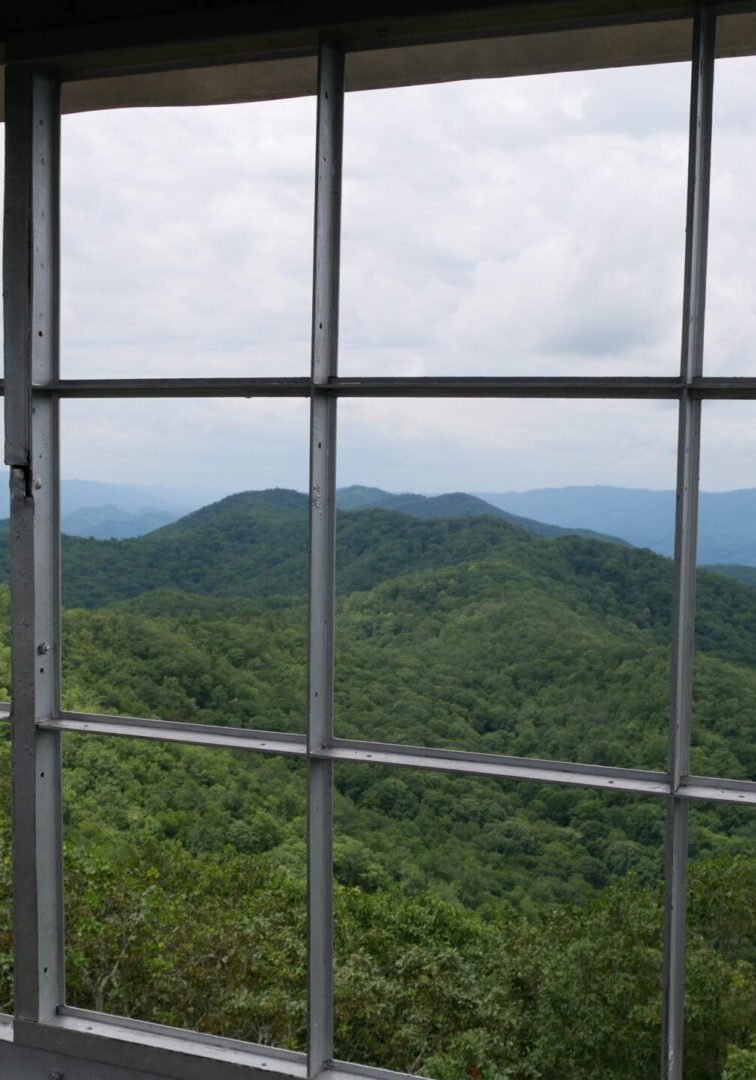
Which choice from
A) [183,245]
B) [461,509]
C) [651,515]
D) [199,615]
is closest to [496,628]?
[461,509]

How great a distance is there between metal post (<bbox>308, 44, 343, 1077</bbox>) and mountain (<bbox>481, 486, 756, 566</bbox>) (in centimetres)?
85

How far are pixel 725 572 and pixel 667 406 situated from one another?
17.4 feet

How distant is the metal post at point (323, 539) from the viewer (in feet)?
7.99

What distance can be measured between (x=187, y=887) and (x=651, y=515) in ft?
29.4

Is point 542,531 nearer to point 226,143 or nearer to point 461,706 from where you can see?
point 461,706

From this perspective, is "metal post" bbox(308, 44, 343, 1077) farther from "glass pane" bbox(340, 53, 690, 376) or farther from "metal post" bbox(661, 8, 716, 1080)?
"glass pane" bbox(340, 53, 690, 376)

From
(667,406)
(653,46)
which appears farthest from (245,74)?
(667,406)

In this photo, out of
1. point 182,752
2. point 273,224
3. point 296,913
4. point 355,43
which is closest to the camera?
point 355,43

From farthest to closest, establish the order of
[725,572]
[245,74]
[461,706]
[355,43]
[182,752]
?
[182,752]
[461,706]
[725,572]
[245,74]
[355,43]

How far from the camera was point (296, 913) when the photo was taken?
11.1 m

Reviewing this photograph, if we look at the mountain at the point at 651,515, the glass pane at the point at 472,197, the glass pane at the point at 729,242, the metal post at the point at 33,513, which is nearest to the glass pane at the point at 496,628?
the glass pane at the point at 472,197

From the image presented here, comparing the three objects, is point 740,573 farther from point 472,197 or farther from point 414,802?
point 472,197

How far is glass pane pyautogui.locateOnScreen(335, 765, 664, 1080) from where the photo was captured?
748 cm

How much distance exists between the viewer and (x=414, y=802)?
13.2m
